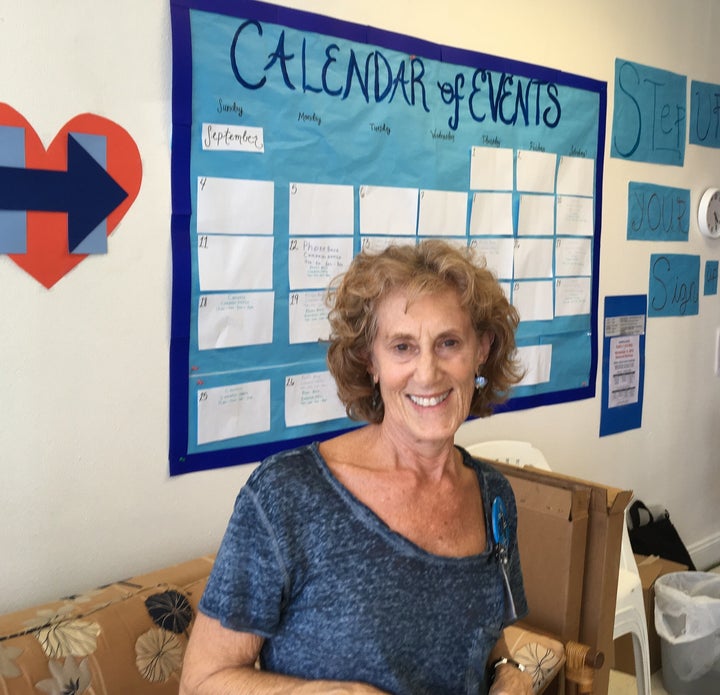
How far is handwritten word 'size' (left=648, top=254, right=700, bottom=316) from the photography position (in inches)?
119

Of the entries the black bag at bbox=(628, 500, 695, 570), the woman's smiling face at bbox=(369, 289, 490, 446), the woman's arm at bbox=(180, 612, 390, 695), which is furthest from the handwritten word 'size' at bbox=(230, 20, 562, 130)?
the black bag at bbox=(628, 500, 695, 570)

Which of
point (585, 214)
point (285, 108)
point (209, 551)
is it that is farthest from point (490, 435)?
point (285, 108)

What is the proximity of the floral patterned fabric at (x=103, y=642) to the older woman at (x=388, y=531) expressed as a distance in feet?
1.30

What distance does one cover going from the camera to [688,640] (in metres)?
2.50

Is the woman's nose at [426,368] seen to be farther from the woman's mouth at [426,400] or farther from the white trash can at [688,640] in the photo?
the white trash can at [688,640]

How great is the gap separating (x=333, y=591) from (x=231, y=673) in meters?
0.16

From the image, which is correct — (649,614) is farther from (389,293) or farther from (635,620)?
(389,293)

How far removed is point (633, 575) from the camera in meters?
2.34

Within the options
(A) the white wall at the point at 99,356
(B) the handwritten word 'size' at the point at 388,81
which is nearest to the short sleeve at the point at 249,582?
(A) the white wall at the point at 99,356

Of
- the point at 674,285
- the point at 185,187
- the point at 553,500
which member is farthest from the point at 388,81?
the point at 674,285

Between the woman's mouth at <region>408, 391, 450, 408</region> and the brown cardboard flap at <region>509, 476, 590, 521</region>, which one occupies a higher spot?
the woman's mouth at <region>408, 391, 450, 408</region>

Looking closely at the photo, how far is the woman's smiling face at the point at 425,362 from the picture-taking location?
113 centimetres


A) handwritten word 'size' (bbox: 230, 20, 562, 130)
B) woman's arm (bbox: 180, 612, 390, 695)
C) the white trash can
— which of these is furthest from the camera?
the white trash can

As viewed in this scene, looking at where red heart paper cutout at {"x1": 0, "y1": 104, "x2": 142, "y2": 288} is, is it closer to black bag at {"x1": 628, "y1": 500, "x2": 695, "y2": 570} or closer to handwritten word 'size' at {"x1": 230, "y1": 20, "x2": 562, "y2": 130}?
handwritten word 'size' at {"x1": 230, "y1": 20, "x2": 562, "y2": 130}
